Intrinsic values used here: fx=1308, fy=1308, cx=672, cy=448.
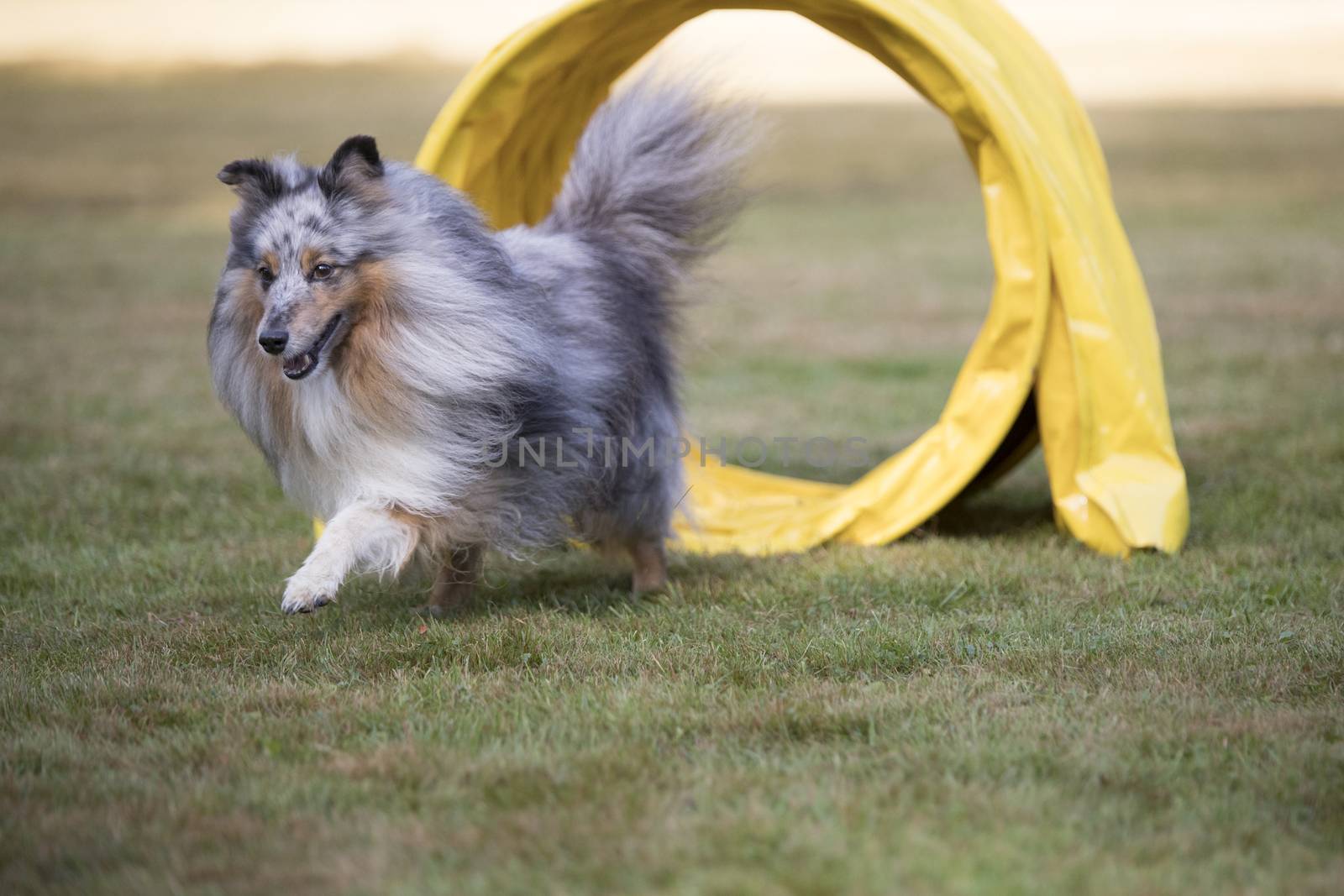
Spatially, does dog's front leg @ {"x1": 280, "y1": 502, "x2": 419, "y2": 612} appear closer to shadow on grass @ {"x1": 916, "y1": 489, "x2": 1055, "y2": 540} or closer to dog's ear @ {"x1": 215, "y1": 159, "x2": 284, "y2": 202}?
dog's ear @ {"x1": 215, "y1": 159, "x2": 284, "y2": 202}

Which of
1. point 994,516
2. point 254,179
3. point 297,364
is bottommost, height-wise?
point 994,516

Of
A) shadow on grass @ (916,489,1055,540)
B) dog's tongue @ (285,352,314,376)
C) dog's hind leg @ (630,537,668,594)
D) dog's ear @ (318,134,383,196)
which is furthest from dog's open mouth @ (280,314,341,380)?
shadow on grass @ (916,489,1055,540)

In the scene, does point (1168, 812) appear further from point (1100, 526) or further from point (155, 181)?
point (155, 181)

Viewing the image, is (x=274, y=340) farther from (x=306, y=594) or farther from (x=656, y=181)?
(x=656, y=181)

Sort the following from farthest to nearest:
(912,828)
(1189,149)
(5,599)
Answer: (1189,149) < (5,599) < (912,828)

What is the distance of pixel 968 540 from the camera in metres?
5.50

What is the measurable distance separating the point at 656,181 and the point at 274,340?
1.78 meters

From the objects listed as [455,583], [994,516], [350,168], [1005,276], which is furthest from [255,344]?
[994,516]

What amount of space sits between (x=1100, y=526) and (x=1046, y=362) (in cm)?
69

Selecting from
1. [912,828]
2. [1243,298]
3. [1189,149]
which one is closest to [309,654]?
[912,828]

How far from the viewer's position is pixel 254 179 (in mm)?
4066

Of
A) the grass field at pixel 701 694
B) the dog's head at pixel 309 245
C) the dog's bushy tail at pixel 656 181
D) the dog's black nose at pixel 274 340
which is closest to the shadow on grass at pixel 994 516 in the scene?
the grass field at pixel 701 694

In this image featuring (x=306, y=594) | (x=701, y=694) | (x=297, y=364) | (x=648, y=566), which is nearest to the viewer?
(x=701, y=694)

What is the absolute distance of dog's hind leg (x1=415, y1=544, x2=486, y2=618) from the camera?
466 cm
